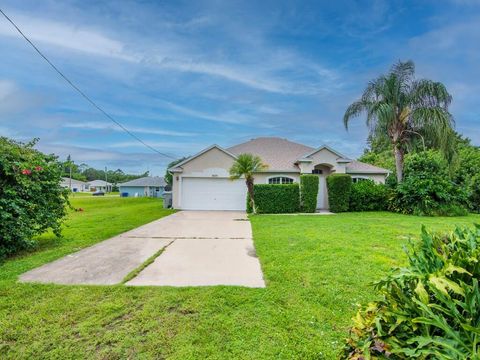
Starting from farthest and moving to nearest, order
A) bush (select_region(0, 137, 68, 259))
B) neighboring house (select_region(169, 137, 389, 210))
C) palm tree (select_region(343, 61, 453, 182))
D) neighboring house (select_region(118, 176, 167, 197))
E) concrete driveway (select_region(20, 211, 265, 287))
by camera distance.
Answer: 1. neighboring house (select_region(118, 176, 167, 197))
2. neighboring house (select_region(169, 137, 389, 210))
3. palm tree (select_region(343, 61, 453, 182))
4. bush (select_region(0, 137, 68, 259))
5. concrete driveway (select_region(20, 211, 265, 287))

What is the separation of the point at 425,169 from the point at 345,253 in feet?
45.5

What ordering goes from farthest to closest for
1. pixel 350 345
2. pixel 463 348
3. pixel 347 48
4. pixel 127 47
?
1. pixel 347 48
2. pixel 127 47
3. pixel 350 345
4. pixel 463 348

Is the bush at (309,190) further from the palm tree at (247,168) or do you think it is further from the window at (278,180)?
the palm tree at (247,168)

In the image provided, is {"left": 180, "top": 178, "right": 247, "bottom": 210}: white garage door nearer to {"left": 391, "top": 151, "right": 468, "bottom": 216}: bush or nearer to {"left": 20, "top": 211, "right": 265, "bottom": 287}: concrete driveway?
{"left": 20, "top": 211, "right": 265, "bottom": 287}: concrete driveway

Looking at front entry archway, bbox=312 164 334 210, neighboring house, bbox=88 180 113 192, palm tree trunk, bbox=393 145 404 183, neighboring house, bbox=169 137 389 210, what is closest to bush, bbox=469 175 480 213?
palm tree trunk, bbox=393 145 404 183

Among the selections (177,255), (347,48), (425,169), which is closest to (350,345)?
(177,255)

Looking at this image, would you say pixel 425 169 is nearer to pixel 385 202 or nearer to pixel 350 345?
pixel 385 202

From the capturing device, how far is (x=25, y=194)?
6402mm

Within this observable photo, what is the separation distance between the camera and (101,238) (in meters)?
8.09

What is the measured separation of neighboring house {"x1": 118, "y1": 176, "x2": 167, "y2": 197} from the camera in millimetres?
54750

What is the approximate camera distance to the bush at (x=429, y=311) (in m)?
1.48

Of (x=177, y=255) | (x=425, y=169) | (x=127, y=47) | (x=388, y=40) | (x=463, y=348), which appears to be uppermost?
(x=388, y=40)

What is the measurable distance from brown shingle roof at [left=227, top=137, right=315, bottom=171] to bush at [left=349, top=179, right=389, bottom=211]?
4.12m

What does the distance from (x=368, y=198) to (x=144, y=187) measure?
48.6m
